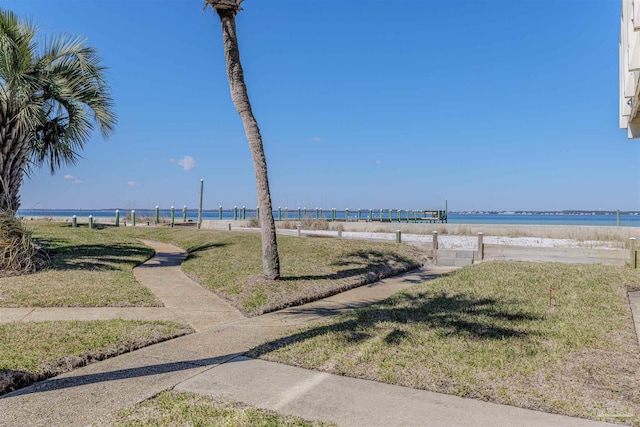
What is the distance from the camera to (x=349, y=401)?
363 cm

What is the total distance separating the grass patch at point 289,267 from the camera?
8.16 meters

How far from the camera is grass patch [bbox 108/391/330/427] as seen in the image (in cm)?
321

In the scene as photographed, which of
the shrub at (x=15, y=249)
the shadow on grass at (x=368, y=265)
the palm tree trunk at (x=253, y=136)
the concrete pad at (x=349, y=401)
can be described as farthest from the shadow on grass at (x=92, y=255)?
the concrete pad at (x=349, y=401)

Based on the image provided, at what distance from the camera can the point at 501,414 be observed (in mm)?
3418

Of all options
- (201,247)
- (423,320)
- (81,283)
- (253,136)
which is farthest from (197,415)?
(201,247)

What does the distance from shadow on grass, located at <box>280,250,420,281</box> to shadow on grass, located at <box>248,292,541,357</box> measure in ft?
8.19

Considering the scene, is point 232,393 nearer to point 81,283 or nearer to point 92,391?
point 92,391

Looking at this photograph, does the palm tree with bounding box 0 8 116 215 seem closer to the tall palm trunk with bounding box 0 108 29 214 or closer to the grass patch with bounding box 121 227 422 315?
the tall palm trunk with bounding box 0 108 29 214

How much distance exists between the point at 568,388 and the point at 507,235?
22574 millimetres

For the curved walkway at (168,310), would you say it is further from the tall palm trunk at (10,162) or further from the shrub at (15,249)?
the tall palm trunk at (10,162)

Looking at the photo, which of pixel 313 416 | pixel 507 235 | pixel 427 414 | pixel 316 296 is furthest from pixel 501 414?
pixel 507 235

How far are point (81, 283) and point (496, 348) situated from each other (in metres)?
7.52

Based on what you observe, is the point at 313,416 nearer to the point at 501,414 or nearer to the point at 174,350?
the point at 501,414

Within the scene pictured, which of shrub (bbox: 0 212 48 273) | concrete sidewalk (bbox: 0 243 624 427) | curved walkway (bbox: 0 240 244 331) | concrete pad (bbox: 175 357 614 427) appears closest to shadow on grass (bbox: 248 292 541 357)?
concrete sidewalk (bbox: 0 243 624 427)
